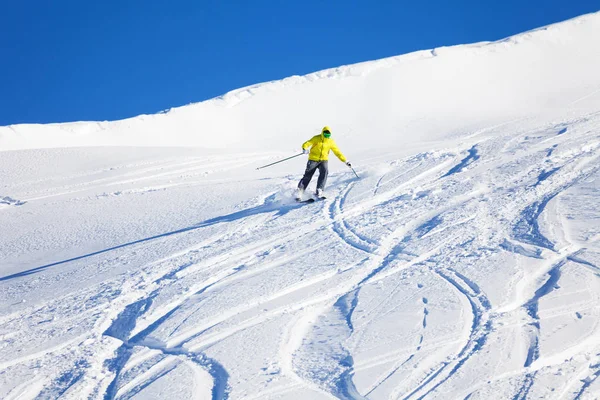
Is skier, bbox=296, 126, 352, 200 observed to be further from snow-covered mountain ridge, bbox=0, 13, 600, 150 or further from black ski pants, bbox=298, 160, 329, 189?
snow-covered mountain ridge, bbox=0, 13, 600, 150

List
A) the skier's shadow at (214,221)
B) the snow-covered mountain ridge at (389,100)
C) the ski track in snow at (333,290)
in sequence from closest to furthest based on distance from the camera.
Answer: the ski track in snow at (333,290), the skier's shadow at (214,221), the snow-covered mountain ridge at (389,100)

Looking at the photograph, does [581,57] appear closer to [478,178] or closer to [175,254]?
[478,178]

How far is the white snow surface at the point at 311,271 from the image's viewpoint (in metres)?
5.79

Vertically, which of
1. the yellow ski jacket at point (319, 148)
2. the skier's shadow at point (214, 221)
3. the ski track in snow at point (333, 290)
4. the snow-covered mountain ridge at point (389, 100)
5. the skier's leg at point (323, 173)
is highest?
the snow-covered mountain ridge at point (389, 100)

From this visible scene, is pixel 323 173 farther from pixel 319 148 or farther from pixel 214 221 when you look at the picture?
pixel 214 221

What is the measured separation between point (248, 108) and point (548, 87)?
12252 mm

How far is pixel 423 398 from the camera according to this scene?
5.15 m

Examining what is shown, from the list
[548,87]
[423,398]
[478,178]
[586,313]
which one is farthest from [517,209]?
[548,87]

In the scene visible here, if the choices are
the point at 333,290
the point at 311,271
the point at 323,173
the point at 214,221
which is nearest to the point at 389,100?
the point at 323,173

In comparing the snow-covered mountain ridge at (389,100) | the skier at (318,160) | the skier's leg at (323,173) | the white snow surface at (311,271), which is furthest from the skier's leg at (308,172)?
the snow-covered mountain ridge at (389,100)

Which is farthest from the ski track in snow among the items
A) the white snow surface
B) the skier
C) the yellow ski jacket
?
the yellow ski jacket

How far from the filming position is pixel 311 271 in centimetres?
Answer: 862

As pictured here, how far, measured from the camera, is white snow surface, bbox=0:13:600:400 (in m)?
5.79

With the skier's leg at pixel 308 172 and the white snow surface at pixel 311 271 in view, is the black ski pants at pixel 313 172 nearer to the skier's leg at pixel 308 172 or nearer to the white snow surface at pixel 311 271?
the skier's leg at pixel 308 172
